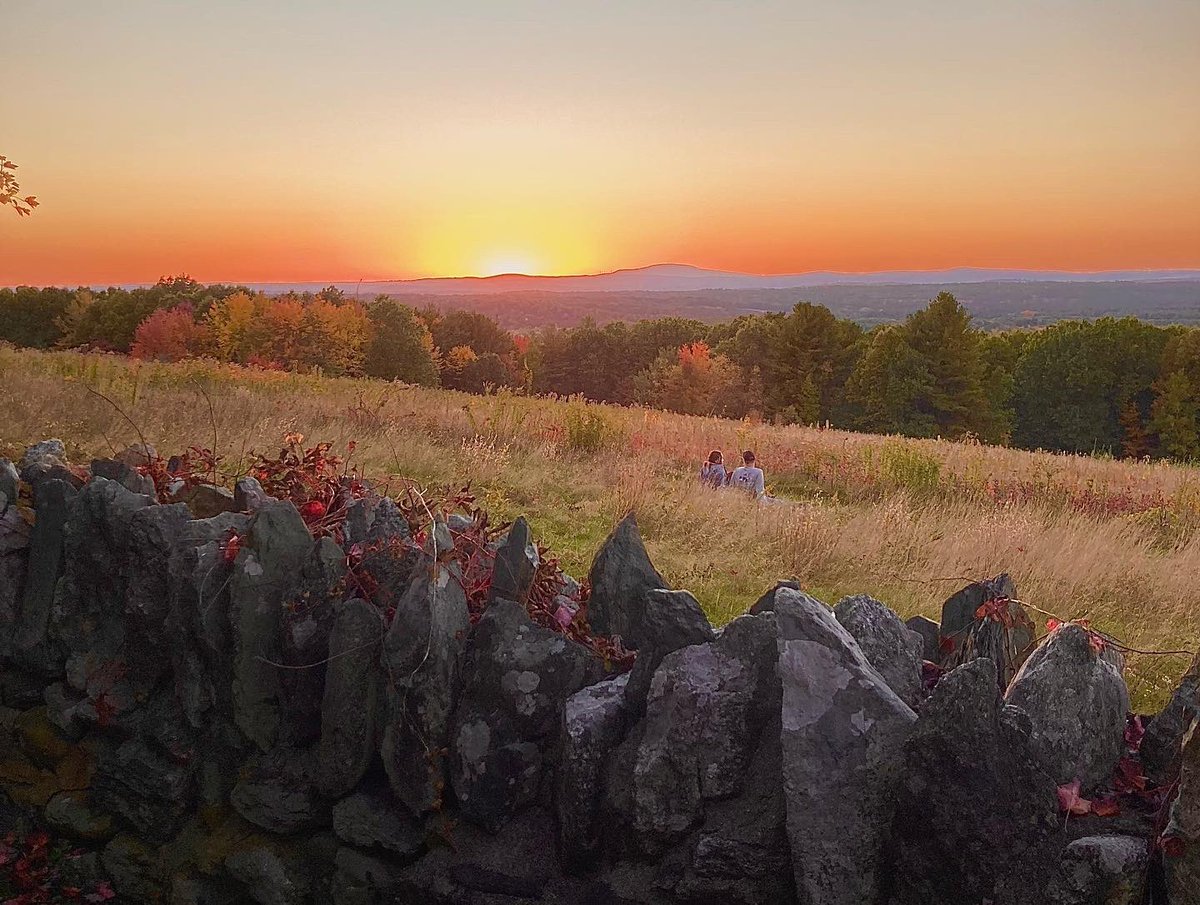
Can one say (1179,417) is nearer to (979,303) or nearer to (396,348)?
(396,348)

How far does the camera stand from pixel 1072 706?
2.24 metres

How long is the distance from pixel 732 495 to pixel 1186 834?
7736mm

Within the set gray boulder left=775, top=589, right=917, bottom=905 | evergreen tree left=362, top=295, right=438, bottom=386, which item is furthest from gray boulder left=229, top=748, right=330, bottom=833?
evergreen tree left=362, top=295, right=438, bottom=386

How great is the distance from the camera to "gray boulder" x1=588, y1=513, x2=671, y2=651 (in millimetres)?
3188

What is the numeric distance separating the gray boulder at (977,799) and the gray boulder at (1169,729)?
478 millimetres

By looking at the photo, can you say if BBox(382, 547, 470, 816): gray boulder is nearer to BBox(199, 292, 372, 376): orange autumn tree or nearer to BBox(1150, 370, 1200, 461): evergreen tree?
BBox(199, 292, 372, 376): orange autumn tree

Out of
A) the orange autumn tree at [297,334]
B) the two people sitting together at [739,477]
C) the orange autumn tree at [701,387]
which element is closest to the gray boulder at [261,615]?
the two people sitting together at [739,477]

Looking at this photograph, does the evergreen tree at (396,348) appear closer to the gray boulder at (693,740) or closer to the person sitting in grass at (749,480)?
the person sitting in grass at (749,480)

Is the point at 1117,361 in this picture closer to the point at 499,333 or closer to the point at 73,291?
the point at 499,333

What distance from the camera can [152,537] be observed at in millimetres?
3426

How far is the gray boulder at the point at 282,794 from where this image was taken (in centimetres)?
307

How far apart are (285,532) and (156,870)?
4.70 feet

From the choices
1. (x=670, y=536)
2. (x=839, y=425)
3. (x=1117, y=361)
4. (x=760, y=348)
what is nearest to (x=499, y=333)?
(x=760, y=348)

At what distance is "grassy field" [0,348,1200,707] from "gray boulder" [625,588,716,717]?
10.0 feet
